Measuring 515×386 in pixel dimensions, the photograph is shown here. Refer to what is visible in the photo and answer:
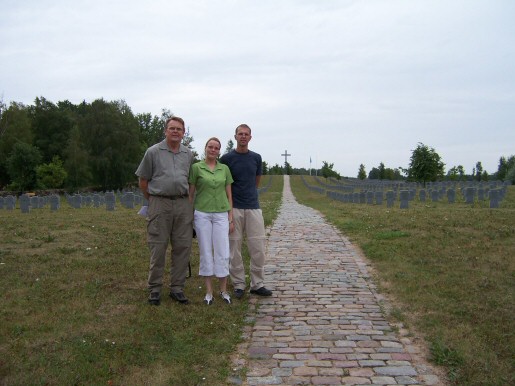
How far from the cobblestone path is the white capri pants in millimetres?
706

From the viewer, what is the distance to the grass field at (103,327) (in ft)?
13.1

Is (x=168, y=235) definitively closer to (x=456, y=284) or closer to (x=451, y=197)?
(x=456, y=284)

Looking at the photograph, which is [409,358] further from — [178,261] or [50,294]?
[50,294]

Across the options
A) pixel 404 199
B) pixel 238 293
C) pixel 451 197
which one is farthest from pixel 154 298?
pixel 451 197

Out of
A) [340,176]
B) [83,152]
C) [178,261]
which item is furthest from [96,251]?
[340,176]

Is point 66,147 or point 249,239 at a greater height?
point 66,147

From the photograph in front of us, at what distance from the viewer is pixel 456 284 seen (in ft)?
21.6

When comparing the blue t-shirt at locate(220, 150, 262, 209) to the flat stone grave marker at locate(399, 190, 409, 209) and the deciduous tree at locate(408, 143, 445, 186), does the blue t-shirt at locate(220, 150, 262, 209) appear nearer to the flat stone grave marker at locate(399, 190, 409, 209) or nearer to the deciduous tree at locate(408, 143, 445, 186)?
the flat stone grave marker at locate(399, 190, 409, 209)

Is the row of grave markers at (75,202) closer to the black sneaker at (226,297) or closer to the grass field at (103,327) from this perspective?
the grass field at (103,327)

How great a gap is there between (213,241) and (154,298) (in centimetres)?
99

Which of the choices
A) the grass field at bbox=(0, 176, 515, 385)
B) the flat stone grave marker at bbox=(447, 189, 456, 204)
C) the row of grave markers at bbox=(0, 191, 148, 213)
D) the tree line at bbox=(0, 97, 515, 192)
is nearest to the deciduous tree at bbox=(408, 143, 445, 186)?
the tree line at bbox=(0, 97, 515, 192)

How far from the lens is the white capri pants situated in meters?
5.90

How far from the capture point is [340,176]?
80.9m

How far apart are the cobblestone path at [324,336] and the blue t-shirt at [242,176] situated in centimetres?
129
